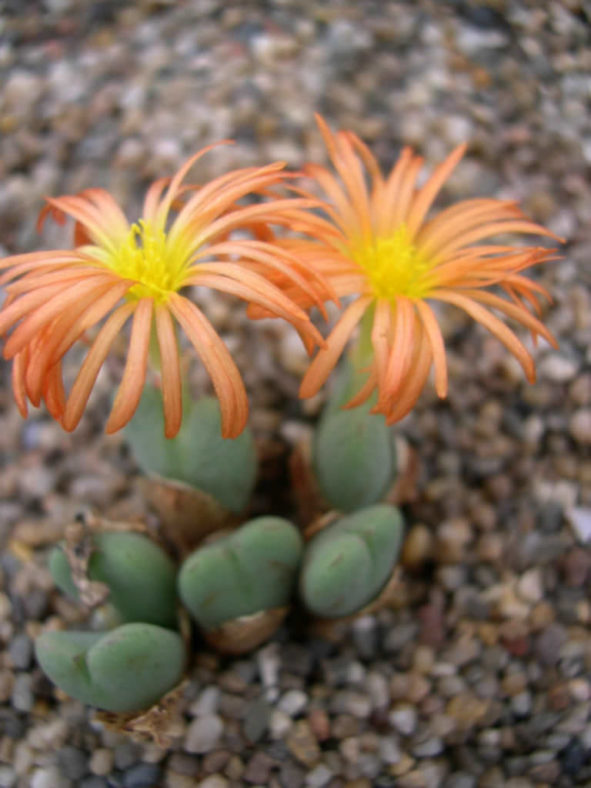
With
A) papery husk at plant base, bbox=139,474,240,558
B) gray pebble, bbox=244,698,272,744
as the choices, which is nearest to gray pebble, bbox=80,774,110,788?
gray pebble, bbox=244,698,272,744

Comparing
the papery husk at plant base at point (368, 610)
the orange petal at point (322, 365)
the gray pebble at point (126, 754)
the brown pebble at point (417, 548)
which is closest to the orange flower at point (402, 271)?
the orange petal at point (322, 365)

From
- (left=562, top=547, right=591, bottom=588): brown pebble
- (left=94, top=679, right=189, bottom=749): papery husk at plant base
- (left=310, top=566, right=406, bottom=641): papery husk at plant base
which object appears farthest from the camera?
(left=562, top=547, right=591, bottom=588): brown pebble

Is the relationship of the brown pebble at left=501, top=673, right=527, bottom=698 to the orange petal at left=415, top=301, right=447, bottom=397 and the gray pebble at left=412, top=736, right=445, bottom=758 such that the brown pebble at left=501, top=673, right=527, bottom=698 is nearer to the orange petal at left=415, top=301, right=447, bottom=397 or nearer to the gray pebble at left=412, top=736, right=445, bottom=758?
the gray pebble at left=412, top=736, right=445, bottom=758

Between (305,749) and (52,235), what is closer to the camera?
(305,749)

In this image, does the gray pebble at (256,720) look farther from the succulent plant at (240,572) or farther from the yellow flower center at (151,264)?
the yellow flower center at (151,264)

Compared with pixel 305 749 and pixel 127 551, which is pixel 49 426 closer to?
pixel 127 551

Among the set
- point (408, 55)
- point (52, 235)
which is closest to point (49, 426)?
point (52, 235)
